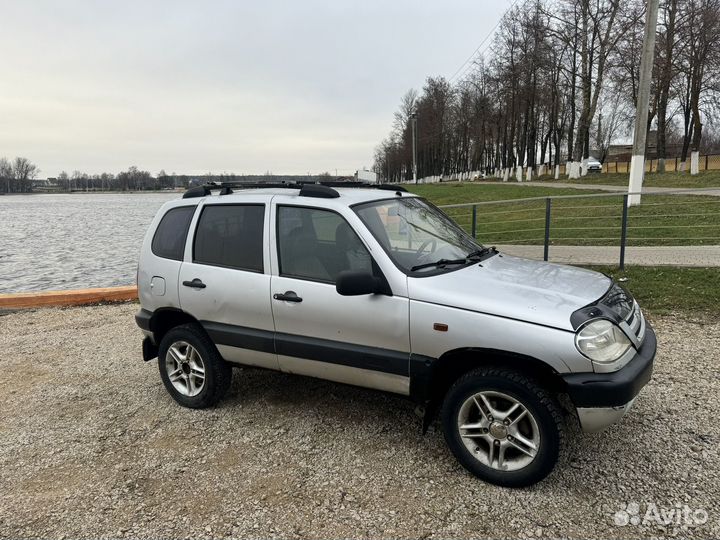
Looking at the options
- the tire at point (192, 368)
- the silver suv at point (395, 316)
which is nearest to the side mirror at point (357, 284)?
the silver suv at point (395, 316)

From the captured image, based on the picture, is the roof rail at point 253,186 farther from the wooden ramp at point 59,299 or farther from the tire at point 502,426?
the wooden ramp at point 59,299

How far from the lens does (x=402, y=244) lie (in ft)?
11.8

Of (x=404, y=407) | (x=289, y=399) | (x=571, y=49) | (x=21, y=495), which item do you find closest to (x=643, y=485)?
(x=404, y=407)

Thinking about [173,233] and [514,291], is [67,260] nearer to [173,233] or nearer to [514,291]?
[173,233]

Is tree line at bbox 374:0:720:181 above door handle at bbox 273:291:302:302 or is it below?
above

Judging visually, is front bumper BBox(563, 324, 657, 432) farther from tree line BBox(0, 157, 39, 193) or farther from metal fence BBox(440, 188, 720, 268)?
tree line BBox(0, 157, 39, 193)

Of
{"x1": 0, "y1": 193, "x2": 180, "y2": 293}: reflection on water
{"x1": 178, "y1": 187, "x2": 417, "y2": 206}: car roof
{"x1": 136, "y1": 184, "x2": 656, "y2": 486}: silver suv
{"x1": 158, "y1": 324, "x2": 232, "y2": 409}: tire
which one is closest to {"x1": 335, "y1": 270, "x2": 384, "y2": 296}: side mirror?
{"x1": 136, "y1": 184, "x2": 656, "y2": 486}: silver suv

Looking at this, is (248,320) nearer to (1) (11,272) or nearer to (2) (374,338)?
(2) (374,338)

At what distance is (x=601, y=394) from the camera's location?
272 centimetres

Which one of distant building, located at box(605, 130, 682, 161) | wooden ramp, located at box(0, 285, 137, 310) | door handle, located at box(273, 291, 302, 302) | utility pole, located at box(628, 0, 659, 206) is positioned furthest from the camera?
distant building, located at box(605, 130, 682, 161)

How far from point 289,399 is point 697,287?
6140mm

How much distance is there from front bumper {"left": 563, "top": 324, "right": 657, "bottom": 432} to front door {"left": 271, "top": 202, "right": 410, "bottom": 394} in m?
1.01

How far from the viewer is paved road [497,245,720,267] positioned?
860cm

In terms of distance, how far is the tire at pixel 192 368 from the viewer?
163 inches
